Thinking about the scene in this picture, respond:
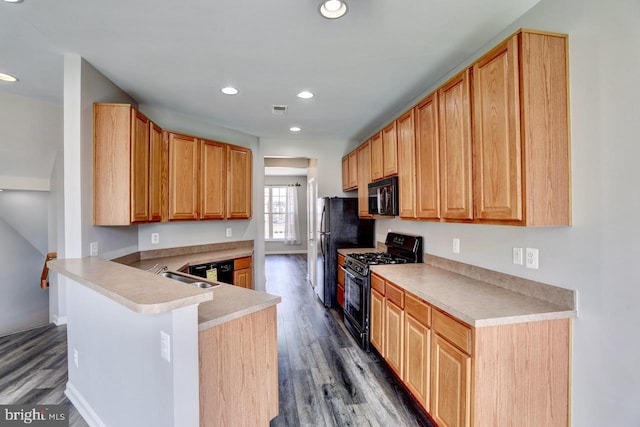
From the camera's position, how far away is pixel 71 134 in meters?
2.26

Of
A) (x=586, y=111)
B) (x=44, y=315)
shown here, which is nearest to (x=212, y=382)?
(x=586, y=111)

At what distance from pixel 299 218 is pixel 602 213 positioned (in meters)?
8.79

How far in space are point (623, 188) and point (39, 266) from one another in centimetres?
678

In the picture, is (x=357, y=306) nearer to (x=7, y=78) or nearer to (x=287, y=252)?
(x=7, y=78)

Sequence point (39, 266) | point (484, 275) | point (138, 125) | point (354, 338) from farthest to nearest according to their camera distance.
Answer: point (39, 266) < point (354, 338) < point (138, 125) < point (484, 275)

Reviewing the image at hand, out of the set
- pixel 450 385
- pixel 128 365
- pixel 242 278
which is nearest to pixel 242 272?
pixel 242 278

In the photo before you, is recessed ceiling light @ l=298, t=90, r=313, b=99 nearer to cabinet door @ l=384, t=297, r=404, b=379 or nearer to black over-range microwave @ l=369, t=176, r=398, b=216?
black over-range microwave @ l=369, t=176, r=398, b=216

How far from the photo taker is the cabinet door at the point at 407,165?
262 cm

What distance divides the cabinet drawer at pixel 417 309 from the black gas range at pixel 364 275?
761 mm

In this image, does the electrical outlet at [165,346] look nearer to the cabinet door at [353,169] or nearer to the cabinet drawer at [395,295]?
the cabinet drawer at [395,295]

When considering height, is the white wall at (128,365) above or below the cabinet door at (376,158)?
below

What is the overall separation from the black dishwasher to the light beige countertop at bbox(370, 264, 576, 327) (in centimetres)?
204

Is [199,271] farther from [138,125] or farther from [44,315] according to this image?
[44,315]

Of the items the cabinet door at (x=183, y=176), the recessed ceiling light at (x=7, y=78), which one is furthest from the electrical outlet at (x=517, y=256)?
the recessed ceiling light at (x=7, y=78)
